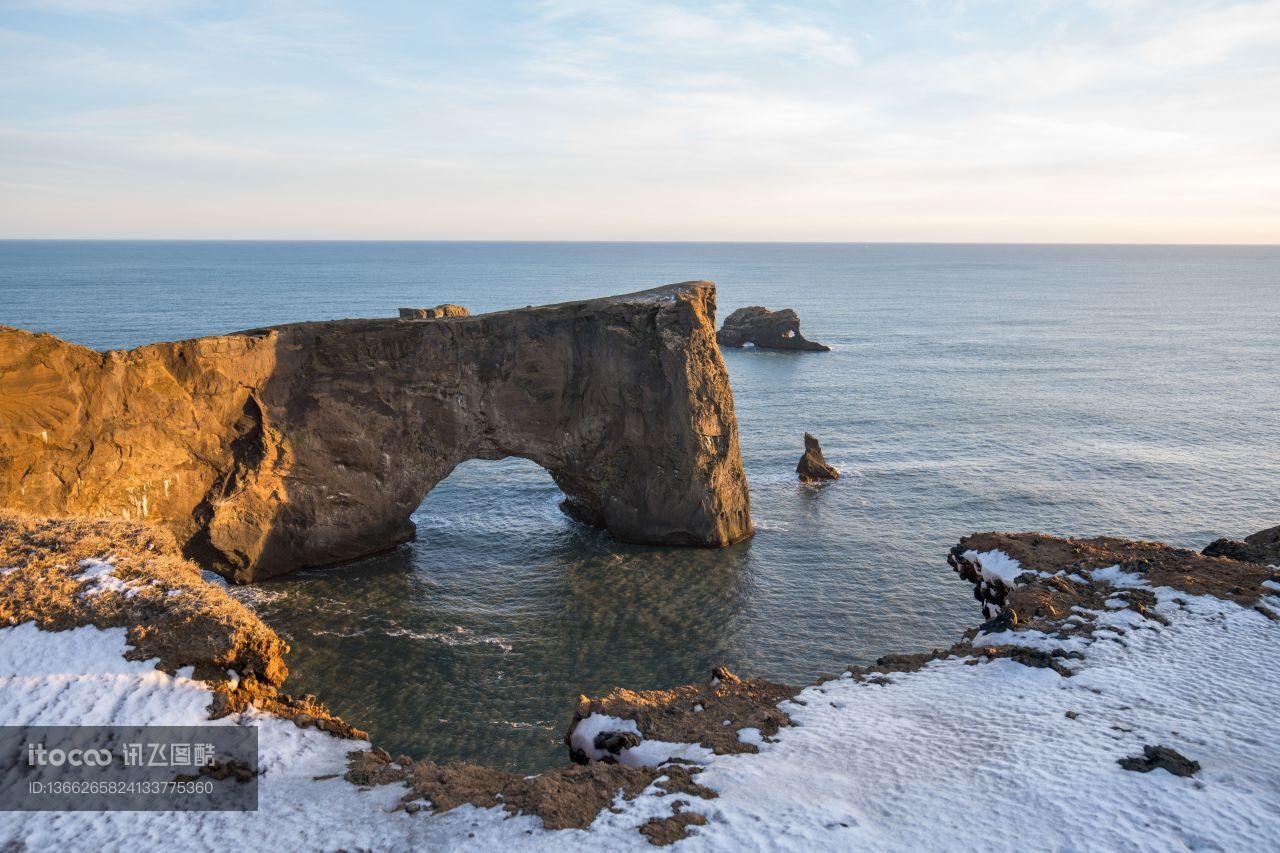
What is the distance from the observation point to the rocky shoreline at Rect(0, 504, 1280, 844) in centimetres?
1678

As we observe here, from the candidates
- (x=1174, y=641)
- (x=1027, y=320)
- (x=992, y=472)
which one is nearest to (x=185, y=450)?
(x=1174, y=641)

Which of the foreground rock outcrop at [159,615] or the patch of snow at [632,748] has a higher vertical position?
the foreground rock outcrop at [159,615]

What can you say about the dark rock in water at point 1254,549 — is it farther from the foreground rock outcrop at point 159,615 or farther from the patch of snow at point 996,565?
the foreground rock outcrop at point 159,615

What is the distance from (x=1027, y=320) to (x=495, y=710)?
458ft

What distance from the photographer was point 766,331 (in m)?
109

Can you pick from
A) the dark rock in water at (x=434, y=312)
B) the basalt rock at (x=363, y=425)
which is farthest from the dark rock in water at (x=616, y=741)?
the dark rock in water at (x=434, y=312)

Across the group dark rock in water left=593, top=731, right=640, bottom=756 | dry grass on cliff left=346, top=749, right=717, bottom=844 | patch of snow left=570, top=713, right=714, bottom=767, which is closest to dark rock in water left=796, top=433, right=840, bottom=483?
patch of snow left=570, top=713, right=714, bottom=767

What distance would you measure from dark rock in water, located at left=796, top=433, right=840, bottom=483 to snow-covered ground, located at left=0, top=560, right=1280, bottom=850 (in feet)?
91.5

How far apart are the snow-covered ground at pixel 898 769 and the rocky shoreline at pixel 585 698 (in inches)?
16.5

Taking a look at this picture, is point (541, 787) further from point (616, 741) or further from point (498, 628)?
point (498, 628)

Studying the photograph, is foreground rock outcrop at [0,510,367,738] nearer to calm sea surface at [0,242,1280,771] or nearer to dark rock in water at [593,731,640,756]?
calm sea surface at [0,242,1280,771]

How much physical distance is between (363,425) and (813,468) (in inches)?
1090

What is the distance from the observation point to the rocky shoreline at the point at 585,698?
55.1 feet

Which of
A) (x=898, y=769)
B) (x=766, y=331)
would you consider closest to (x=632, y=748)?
(x=898, y=769)
